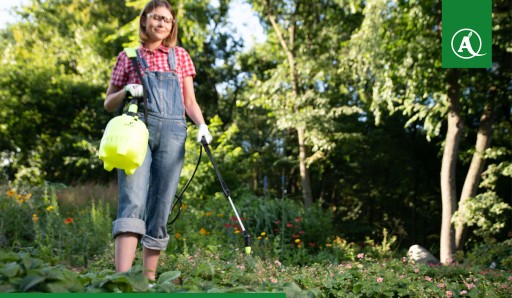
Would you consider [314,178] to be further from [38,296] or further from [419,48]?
[38,296]

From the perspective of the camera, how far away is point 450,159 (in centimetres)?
758

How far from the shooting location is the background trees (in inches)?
294

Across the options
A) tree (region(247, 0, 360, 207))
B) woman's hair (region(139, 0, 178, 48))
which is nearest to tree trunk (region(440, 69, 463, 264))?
tree (region(247, 0, 360, 207))

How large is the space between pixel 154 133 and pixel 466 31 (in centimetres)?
411

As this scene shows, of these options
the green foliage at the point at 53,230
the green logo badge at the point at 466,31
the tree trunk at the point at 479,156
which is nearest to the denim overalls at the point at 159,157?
the green foliage at the point at 53,230

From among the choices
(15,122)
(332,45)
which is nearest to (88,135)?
(15,122)

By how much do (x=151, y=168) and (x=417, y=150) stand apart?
11.6 meters

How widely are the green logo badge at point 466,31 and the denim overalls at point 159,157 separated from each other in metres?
3.57

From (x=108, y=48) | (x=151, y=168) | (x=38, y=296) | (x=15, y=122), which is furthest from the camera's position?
(x=108, y=48)

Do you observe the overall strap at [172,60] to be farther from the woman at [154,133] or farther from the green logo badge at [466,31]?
the green logo badge at [466,31]

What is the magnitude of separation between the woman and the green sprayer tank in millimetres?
131

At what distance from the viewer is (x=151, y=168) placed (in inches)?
110

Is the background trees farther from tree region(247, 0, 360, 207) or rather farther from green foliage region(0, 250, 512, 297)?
green foliage region(0, 250, 512, 297)

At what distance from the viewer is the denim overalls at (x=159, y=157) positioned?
8.91 ft
